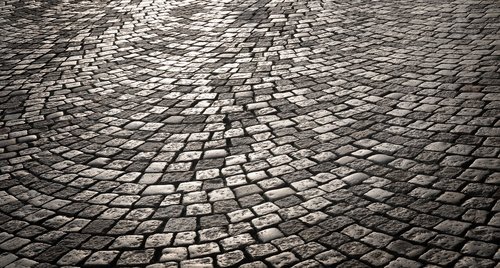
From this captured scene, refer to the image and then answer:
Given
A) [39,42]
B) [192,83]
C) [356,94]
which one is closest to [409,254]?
[356,94]

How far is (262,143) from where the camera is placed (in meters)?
5.07

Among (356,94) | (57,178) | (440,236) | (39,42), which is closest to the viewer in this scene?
(440,236)

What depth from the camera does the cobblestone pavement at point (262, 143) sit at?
12.0 ft

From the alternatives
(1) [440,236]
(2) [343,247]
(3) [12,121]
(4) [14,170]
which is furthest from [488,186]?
(3) [12,121]

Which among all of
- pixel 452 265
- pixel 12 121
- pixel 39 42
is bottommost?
pixel 452 265

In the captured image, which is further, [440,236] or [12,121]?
[12,121]

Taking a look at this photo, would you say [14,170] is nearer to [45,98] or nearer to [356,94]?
[45,98]

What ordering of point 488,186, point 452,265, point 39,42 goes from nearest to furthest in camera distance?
point 452,265, point 488,186, point 39,42

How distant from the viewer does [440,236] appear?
349 centimetres

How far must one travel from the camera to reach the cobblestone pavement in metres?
3.67

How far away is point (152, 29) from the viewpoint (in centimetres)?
905

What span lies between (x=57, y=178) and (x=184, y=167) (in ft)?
4.51

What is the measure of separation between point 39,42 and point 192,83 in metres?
4.18

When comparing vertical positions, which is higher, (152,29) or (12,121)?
(152,29)
